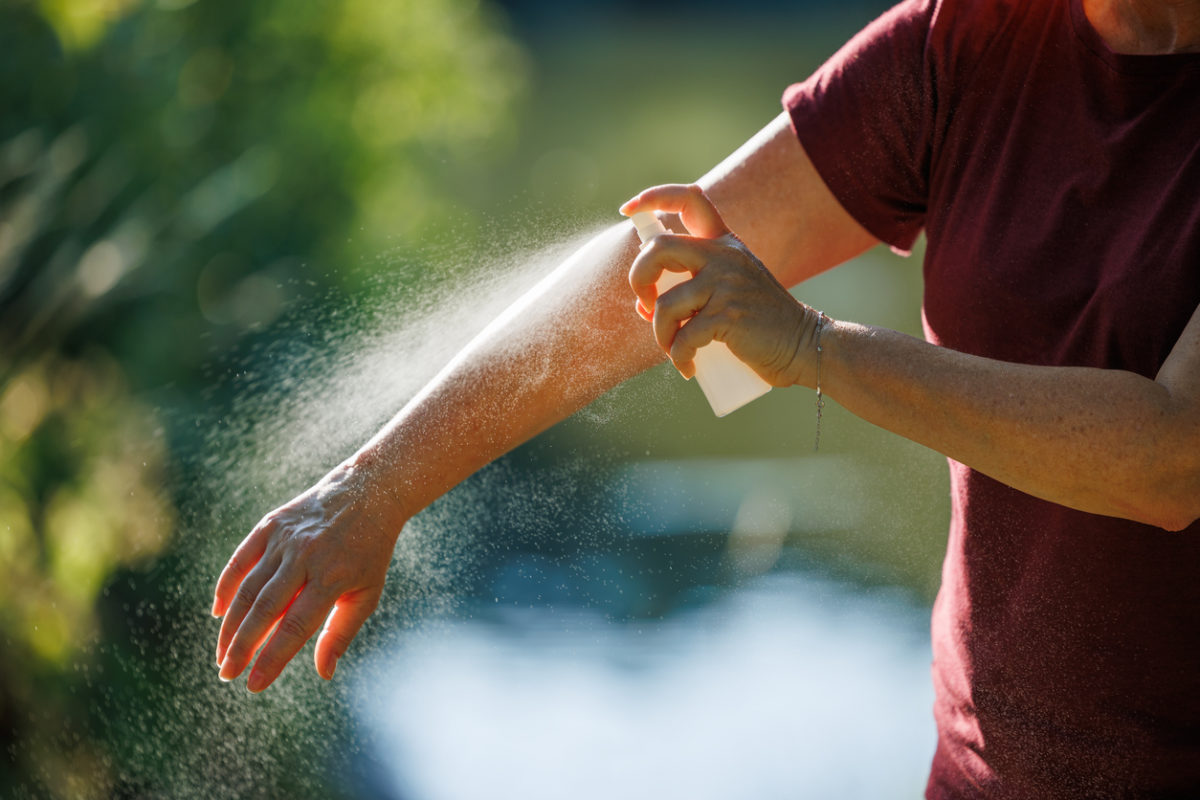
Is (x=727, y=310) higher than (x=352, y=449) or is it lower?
higher

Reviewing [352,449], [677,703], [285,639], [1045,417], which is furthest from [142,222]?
[1045,417]

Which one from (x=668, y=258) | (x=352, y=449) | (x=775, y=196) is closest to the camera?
(x=668, y=258)

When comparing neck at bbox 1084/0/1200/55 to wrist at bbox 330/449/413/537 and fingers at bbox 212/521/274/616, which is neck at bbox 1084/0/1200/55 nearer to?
wrist at bbox 330/449/413/537

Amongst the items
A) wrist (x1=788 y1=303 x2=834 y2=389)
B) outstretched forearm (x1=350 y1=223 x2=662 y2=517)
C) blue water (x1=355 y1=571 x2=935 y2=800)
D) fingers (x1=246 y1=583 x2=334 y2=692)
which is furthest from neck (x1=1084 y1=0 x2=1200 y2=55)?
blue water (x1=355 y1=571 x2=935 y2=800)

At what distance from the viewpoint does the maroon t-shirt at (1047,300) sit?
3.47ft

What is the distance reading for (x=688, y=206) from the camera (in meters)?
1.11

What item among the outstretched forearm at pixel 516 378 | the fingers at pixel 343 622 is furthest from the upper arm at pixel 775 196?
the fingers at pixel 343 622

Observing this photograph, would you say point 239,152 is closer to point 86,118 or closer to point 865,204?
point 86,118

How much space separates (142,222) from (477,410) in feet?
11.7

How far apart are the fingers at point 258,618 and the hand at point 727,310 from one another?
0.53 m

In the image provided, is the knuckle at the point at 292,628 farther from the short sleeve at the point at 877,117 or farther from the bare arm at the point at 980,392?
the short sleeve at the point at 877,117

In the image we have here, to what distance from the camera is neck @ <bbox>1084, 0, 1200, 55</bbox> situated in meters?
1.09

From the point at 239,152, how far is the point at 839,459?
307cm

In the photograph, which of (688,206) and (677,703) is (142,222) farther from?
(688,206)
